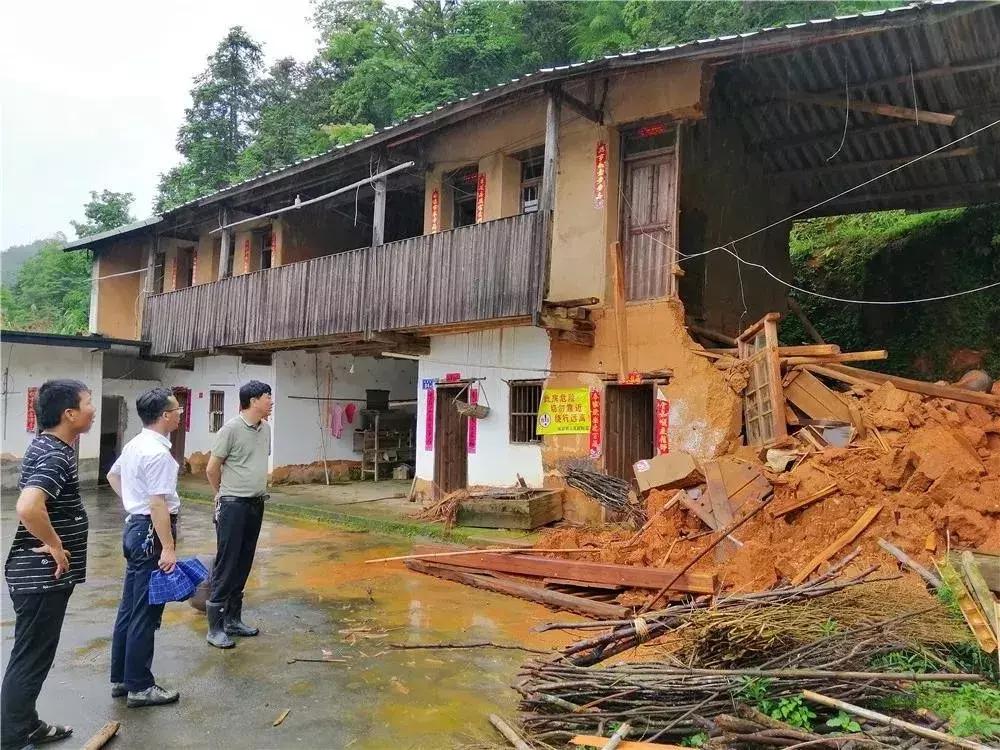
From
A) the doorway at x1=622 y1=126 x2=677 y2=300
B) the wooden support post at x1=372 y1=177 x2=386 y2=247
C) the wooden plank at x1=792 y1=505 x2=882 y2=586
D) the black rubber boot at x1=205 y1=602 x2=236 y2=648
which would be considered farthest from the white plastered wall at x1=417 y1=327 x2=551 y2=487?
A: the black rubber boot at x1=205 y1=602 x2=236 y2=648

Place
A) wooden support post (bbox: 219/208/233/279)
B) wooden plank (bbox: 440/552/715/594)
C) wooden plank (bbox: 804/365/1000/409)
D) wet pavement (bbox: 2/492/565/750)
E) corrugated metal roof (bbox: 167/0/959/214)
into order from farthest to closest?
wooden support post (bbox: 219/208/233/279), wooden plank (bbox: 804/365/1000/409), corrugated metal roof (bbox: 167/0/959/214), wooden plank (bbox: 440/552/715/594), wet pavement (bbox: 2/492/565/750)

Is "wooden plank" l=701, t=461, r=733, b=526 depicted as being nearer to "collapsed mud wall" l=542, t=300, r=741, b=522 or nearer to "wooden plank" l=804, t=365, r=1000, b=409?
"collapsed mud wall" l=542, t=300, r=741, b=522

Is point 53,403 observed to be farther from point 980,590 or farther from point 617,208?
point 617,208

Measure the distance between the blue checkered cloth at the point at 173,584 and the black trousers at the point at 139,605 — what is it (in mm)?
63

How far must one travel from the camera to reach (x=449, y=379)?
41.3 ft

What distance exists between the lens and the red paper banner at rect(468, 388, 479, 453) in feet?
39.2

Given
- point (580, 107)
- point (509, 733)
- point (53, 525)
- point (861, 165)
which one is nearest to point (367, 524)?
point (580, 107)

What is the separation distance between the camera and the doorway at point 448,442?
12.8m

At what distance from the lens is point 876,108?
944 cm

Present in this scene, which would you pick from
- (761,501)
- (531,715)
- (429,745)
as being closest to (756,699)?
(531,715)

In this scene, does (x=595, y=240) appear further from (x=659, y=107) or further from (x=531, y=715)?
(x=531, y=715)

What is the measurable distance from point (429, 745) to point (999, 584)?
13.2ft

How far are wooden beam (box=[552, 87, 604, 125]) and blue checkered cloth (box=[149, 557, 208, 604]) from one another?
8055 millimetres

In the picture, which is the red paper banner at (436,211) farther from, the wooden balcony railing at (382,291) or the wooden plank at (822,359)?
the wooden plank at (822,359)
